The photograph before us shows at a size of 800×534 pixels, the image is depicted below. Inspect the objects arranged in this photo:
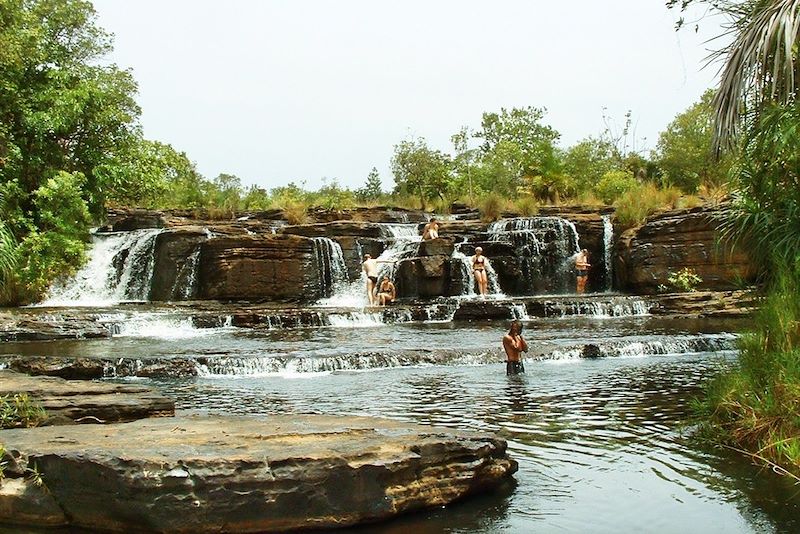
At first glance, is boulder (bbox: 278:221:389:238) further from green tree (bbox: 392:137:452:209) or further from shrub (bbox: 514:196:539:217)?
green tree (bbox: 392:137:452:209)

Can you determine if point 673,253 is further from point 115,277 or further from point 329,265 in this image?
point 115,277

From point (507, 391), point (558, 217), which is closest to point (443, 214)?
point (558, 217)

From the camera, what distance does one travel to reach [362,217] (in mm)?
32344

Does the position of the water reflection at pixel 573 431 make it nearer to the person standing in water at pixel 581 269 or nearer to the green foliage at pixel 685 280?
the green foliage at pixel 685 280

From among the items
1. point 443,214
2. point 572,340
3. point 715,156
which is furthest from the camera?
point 443,214

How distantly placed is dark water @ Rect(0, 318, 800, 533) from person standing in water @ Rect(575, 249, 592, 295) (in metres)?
8.01

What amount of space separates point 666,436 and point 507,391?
9.58 feet

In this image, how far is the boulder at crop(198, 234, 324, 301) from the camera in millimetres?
23656

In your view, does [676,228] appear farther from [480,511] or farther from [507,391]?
[480,511]

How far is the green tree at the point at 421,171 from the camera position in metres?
44.5

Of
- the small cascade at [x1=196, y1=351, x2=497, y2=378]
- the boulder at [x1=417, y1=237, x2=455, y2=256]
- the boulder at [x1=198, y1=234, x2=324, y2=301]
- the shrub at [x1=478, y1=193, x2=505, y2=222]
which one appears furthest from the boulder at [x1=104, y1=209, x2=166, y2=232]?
the small cascade at [x1=196, y1=351, x2=497, y2=378]

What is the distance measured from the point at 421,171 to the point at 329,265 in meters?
20.7

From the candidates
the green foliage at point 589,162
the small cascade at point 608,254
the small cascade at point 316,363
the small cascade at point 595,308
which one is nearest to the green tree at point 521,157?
the green foliage at point 589,162

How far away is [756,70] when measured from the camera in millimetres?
7434
